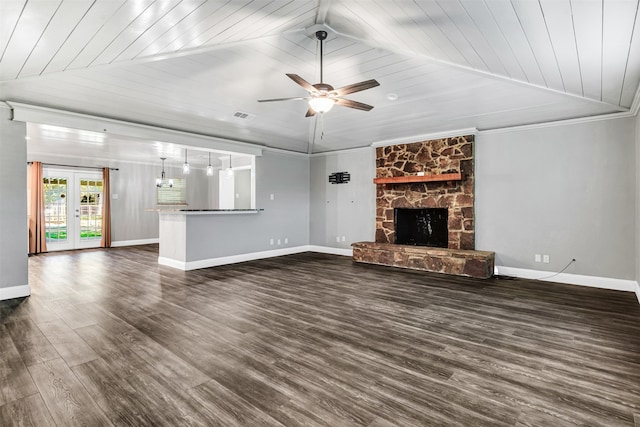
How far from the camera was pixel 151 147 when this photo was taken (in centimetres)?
697

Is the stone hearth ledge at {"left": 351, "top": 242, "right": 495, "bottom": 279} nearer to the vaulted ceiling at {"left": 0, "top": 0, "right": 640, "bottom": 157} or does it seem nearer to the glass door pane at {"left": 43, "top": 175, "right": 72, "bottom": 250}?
the vaulted ceiling at {"left": 0, "top": 0, "right": 640, "bottom": 157}

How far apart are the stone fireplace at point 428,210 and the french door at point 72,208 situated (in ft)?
25.0

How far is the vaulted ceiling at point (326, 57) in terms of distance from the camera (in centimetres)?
238

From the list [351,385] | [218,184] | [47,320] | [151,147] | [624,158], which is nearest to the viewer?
[351,385]

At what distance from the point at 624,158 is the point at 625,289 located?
1.87m

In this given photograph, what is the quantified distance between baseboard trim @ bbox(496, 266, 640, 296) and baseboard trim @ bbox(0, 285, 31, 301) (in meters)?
7.11

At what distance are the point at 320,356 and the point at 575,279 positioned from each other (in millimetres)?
4581

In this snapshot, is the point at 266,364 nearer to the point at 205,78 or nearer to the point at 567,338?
the point at 567,338

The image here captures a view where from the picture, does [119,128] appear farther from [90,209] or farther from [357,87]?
[90,209]

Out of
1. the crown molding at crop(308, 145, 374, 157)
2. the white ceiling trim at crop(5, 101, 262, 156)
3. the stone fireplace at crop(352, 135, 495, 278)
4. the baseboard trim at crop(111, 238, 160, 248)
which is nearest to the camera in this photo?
the white ceiling trim at crop(5, 101, 262, 156)

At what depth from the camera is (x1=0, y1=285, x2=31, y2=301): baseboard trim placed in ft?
13.4

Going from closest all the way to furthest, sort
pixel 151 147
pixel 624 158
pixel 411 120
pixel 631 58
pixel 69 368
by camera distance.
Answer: pixel 69 368 → pixel 631 58 → pixel 624 158 → pixel 411 120 → pixel 151 147

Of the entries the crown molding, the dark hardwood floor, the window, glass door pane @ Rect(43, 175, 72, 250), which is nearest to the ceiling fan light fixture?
the dark hardwood floor

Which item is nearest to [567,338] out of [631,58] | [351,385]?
[351,385]
